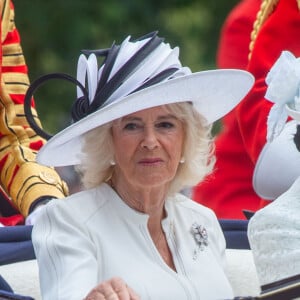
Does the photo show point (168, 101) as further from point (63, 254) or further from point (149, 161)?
point (63, 254)

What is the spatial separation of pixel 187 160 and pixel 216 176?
1402mm

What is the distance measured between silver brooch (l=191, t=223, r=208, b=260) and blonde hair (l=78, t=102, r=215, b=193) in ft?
0.38

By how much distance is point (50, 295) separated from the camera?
4.80 m

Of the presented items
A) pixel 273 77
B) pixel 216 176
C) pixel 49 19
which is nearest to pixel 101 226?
pixel 273 77

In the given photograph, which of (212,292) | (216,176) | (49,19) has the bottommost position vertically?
(49,19)

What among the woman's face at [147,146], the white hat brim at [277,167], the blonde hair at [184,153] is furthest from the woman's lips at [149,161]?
the white hat brim at [277,167]

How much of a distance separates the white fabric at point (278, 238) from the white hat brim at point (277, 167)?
1.89 ft

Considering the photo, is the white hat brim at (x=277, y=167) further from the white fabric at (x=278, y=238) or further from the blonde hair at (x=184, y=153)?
the white fabric at (x=278, y=238)

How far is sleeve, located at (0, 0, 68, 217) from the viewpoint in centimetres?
565

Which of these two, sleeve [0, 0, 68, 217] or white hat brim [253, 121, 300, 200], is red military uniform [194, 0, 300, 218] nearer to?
white hat brim [253, 121, 300, 200]

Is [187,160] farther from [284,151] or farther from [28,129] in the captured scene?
[28,129]

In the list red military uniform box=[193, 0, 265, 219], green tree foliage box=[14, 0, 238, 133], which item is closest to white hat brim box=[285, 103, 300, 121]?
red military uniform box=[193, 0, 265, 219]

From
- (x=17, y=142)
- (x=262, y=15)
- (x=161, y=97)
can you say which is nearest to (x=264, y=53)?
(x=262, y=15)

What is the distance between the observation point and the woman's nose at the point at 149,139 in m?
5.00
